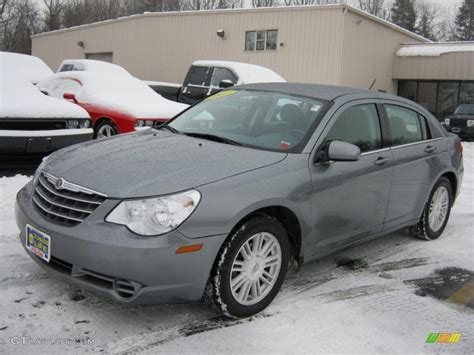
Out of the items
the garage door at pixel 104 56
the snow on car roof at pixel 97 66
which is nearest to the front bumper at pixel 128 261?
the snow on car roof at pixel 97 66

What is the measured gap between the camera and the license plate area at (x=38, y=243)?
10.3 ft

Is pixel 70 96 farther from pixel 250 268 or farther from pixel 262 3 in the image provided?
pixel 262 3

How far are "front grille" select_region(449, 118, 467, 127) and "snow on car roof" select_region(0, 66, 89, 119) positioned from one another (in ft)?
43.7

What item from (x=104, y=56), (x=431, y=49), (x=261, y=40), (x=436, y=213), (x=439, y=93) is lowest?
(x=436, y=213)

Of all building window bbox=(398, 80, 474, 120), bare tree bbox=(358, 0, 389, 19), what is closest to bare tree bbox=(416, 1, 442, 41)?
bare tree bbox=(358, 0, 389, 19)

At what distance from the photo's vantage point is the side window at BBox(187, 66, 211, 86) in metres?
13.2

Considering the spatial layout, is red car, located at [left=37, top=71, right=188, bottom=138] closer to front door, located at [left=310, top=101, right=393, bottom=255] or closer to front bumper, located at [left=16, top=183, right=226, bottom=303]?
front door, located at [left=310, top=101, right=393, bottom=255]

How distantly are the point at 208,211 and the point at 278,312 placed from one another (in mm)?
942

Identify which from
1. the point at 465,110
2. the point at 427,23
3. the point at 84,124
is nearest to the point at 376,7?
the point at 427,23

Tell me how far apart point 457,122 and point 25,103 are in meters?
14.1

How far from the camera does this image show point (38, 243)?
10.6 ft

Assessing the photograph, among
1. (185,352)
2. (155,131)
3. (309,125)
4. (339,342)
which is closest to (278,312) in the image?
(339,342)

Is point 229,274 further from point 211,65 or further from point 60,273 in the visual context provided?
point 211,65

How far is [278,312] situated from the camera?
3482mm
